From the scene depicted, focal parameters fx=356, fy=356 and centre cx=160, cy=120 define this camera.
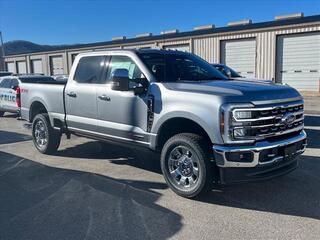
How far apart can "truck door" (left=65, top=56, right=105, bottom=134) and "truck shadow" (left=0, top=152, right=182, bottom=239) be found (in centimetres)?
96

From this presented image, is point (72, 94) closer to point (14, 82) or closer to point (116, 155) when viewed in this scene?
point (116, 155)

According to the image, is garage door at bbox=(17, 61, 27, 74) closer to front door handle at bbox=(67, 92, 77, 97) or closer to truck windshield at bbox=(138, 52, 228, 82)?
front door handle at bbox=(67, 92, 77, 97)

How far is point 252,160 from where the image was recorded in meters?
4.30

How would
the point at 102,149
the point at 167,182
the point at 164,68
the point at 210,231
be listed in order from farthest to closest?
the point at 102,149 → the point at 164,68 → the point at 167,182 → the point at 210,231

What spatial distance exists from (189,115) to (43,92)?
13.2 feet

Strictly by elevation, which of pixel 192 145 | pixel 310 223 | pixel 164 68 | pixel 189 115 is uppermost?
pixel 164 68

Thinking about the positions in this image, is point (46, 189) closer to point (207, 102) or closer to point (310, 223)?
point (207, 102)

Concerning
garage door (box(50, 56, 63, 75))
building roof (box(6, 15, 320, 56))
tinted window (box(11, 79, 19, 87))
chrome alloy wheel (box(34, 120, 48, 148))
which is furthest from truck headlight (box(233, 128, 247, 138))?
garage door (box(50, 56, 63, 75))

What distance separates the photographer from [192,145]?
4691 millimetres

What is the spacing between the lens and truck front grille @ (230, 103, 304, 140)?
170 inches

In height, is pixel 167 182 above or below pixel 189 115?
below

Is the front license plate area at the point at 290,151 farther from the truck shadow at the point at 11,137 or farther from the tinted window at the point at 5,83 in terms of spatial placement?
the tinted window at the point at 5,83

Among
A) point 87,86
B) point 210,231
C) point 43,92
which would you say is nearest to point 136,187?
point 210,231

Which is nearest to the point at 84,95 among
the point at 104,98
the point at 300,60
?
the point at 104,98
